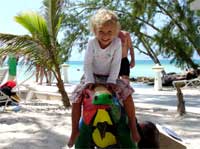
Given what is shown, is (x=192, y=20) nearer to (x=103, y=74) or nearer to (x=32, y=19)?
(x=32, y=19)

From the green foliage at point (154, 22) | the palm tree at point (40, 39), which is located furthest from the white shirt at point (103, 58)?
the green foliage at point (154, 22)

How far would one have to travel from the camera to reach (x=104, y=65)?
3.42 m

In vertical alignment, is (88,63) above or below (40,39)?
below

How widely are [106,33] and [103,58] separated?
21 cm

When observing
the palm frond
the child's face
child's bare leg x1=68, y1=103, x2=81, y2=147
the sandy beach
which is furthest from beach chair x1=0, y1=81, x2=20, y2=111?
the child's face

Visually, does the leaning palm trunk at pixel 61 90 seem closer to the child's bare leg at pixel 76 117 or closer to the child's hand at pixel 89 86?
the child's bare leg at pixel 76 117

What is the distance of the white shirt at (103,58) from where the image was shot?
338cm

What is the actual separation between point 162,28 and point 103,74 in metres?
19.0

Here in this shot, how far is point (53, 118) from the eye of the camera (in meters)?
8.02

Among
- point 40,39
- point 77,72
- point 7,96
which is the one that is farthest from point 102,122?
point 77,72

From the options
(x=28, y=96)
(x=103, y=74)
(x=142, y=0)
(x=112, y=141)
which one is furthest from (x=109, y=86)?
(x=142, y=0)

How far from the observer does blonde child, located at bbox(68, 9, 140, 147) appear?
3.32m

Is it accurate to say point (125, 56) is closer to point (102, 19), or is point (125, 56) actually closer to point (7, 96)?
point (102, 19)

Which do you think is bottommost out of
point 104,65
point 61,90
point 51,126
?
point 51,126
